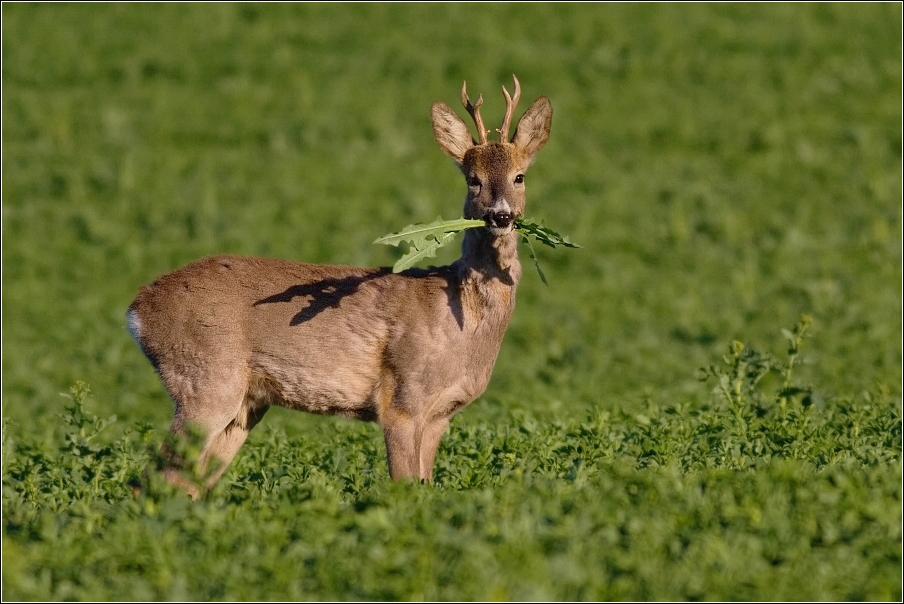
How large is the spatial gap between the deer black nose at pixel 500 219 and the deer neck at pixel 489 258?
35 cm

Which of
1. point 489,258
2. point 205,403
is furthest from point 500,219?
point 205,403

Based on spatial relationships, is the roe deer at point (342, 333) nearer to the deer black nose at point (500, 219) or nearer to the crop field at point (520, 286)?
the deer black nose at point (500, 219)

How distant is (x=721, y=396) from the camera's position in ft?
30.3

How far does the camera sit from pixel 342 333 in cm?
820

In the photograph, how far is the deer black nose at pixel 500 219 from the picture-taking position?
7738mm

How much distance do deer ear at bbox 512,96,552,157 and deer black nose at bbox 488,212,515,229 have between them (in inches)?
32.3

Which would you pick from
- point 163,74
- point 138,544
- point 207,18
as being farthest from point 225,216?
point 138,544

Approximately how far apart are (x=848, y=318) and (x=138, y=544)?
34.0 feet

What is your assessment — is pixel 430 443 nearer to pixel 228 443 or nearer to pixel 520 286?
pixel 228 443

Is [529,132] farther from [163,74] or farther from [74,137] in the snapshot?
[163,74]

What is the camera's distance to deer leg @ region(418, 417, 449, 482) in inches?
312

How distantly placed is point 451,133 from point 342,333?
4.25ft

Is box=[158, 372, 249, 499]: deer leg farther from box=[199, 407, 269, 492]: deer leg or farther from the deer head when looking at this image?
the deer head

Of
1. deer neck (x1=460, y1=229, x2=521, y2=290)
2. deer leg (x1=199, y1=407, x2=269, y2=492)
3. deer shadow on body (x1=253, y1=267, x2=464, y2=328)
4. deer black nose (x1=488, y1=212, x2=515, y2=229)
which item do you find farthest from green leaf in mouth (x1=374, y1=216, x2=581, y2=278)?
deer leg (x1=199, y1=407, x2=269, y2=492)
